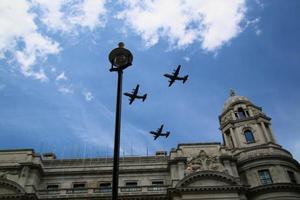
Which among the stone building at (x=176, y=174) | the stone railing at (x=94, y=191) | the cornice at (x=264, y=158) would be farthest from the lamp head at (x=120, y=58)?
the cornice at (x=264, y=158)

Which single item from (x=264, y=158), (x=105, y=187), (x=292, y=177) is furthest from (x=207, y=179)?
(x=105, y=187)

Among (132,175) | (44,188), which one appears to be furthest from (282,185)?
(44,188)

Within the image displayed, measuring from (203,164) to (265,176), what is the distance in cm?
699

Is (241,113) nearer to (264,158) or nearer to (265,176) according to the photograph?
(264,158)

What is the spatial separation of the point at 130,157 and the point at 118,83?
3146 cm

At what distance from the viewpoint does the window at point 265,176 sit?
122 feet

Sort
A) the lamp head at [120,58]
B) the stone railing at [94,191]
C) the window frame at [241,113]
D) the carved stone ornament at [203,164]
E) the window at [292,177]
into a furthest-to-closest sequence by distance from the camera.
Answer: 1. the window frame at [241,113]
2. the window at [292,177]
3. the carved stone ornament at [203,164]
4. the stone railing at [94,191]
5. the lamp head at [120,58]

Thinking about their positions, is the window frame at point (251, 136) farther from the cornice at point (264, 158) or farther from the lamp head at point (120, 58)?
the lamp head at point (120, 58)

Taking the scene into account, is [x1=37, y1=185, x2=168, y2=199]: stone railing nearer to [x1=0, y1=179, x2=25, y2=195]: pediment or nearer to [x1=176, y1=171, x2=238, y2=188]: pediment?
[x1=0, y1=179, x2=25, y2=195]: pediment

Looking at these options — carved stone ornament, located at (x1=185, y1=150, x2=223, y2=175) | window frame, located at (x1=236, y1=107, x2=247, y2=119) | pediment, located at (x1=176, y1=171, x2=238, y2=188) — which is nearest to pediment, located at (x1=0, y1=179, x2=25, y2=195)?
pediment, located at (x1=176, y1=171, x2=238, y2=188)

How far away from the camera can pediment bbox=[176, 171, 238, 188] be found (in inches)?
1395

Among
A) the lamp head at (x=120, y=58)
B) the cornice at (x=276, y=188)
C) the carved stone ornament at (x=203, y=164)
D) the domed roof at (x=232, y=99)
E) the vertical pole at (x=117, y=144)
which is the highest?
the domed roof at (x=232, y=99)

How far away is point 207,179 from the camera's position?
36062 millimetres

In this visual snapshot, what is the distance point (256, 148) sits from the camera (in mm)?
40625
